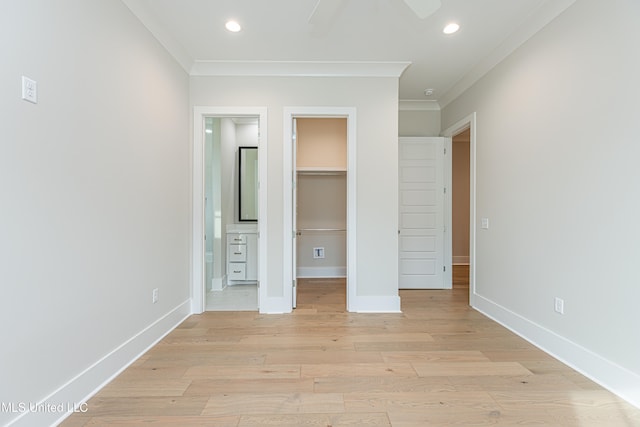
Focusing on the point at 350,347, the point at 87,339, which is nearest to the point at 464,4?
the point at 350,347

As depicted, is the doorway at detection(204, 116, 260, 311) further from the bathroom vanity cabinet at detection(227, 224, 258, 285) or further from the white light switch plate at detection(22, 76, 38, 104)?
the white light switch plate at detection(22, 76, 38, 104)

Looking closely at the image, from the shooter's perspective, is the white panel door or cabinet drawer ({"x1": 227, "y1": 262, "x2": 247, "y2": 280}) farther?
cabinet drawer ({"x1": 227, "y1": 262, "x2": 247, "y2": 280})

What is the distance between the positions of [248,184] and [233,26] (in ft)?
8.39

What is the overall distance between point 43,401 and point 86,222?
3.09 ft

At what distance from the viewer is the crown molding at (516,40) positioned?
2.38 meters

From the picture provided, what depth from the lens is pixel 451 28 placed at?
8.88 ft

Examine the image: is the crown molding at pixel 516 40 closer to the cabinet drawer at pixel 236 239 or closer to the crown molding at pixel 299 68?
the crown molding at pixel 299 68

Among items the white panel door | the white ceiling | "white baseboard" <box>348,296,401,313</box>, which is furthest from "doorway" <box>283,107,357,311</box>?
the white ceiling

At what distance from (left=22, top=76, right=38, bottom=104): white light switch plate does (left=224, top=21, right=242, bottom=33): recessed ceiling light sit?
5.27 ft

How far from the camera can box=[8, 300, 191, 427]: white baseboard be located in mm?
1552

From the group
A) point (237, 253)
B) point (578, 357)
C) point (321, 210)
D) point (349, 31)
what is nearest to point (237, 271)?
point (237, 253)

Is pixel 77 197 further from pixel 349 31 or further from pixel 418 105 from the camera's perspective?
pixel 418 105

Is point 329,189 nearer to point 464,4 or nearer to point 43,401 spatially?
point 464,4

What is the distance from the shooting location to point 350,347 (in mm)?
2557
